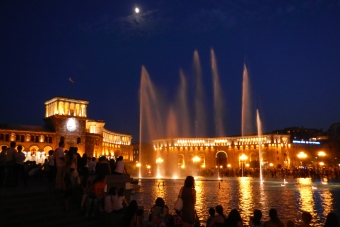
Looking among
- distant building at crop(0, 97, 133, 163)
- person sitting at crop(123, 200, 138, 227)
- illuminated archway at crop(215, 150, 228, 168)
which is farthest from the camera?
illuminated archway at crop(215, 150, 228, 168)

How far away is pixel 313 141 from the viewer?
13075 cm

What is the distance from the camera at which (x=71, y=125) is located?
8081cm

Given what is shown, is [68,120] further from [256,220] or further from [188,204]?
[256,220]

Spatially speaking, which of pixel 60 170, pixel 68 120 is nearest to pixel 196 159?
pixel 68 120

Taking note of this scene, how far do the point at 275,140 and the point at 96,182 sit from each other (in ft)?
355

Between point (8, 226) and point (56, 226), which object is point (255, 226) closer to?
point (56, 226)

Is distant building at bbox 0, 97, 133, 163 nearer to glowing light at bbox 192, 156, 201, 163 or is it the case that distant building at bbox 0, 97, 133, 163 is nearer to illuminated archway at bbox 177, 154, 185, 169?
glowing light at bbox 192, 156, 201, 163

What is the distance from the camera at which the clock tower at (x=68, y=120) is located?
7938 cm

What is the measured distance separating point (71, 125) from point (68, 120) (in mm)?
1461

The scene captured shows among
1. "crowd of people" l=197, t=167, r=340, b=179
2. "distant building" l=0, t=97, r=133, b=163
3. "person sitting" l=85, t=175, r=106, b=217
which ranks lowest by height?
"crowd of people" l=197, t=167, r=340, b=179

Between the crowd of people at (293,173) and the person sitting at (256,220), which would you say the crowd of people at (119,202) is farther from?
the crowd of people at (293,173)

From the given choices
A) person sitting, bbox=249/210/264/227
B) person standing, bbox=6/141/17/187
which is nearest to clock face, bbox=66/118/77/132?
person standing, bbox=6/141/17/187

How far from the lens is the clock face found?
80312mm

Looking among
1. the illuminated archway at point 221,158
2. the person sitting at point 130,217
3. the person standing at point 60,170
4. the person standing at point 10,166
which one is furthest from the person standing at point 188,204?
the illuminated archway at point 221,158
